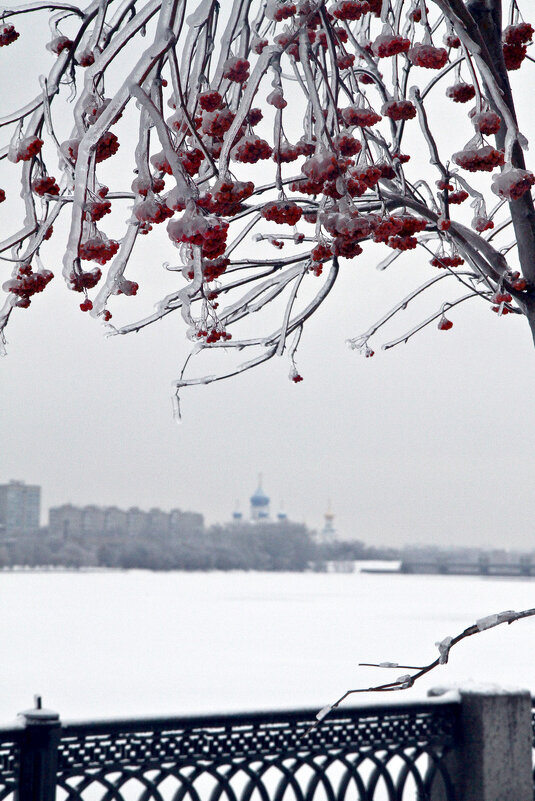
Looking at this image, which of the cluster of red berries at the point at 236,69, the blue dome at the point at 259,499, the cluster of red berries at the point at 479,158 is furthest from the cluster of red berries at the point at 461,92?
the blue dome at the point at 259,499

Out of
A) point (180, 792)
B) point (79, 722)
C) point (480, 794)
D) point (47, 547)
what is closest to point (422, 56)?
point (79, 722)

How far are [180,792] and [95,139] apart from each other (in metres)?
2.87

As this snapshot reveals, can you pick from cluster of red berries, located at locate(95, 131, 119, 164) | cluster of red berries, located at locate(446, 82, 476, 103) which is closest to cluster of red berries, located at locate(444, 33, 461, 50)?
cluster of red berries, located at locate(446, 82, 476, 103)

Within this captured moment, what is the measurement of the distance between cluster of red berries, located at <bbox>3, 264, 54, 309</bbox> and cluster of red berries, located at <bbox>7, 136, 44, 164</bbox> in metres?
0.28

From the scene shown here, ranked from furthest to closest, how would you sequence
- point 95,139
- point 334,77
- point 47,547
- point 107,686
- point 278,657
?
point 47,547 → point 278,657 → point 107,686 → point 334,77 → point 95,139

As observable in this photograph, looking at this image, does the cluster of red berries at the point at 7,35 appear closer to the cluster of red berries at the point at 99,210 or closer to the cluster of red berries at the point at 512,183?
the cluster of red berries at the point at 99,210

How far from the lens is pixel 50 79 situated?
1913 mm

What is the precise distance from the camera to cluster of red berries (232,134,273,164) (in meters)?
1.89

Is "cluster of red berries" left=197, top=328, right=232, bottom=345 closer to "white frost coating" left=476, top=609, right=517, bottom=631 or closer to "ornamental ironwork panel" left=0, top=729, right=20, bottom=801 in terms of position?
"white frost coating" left=476, top=609, right=517, bottom=631

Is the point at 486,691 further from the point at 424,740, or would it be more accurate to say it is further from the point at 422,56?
the point at 422,56

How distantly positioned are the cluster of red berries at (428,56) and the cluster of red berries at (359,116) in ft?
0.52

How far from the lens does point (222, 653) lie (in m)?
25.0

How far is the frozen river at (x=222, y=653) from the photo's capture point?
685 inches

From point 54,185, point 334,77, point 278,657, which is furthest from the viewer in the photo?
point 278,657
